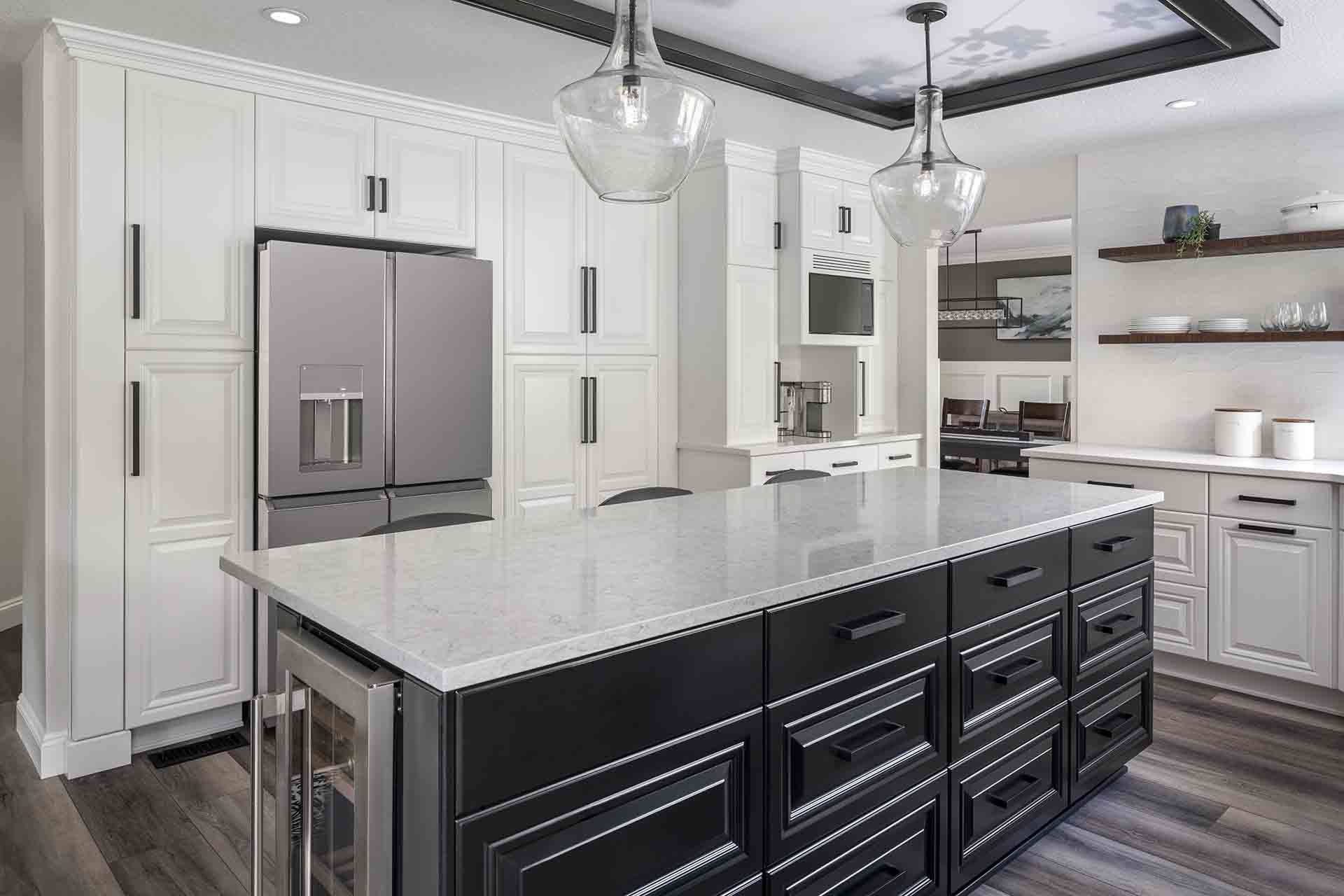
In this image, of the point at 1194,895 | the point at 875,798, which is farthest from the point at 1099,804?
the point at 875,798

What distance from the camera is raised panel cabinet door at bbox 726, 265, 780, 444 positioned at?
14.6 feet

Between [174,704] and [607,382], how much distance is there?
7.18 feet

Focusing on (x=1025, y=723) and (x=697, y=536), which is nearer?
(x=697, y=536)

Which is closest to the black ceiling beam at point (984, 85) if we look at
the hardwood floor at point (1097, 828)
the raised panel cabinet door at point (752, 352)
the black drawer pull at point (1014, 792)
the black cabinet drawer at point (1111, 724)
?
the raised panel cabinet door at point (752, 352)

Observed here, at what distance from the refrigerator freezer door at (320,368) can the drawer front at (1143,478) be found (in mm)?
2807

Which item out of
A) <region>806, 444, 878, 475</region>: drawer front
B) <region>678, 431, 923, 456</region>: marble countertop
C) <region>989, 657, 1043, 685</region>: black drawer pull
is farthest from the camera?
<region>806, 444, 878, 475</region>: drawer front

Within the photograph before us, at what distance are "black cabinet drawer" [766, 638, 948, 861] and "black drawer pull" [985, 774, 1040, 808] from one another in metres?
0.28

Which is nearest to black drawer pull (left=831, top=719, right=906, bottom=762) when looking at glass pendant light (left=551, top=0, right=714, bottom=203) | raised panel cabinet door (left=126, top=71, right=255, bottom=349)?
glass pendant light (left=551, top=0, right=714, bottom=203)

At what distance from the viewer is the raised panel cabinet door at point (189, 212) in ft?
9.84

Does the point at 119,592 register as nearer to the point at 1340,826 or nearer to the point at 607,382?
the point at 607,382

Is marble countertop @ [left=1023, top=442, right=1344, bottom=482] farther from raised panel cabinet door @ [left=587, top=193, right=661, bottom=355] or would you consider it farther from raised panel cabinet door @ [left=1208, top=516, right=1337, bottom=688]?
raised panel cabinet door @ [left=587, top=193, right=661, bottom=355]

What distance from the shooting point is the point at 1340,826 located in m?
2.60

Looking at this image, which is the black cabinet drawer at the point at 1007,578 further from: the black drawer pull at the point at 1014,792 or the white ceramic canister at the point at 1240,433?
the white ceramic canister at the point at 1240,433

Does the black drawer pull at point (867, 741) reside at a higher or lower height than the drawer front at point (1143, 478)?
lower
